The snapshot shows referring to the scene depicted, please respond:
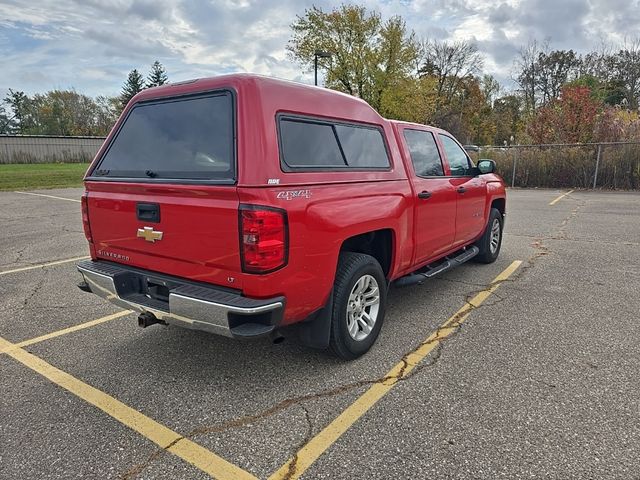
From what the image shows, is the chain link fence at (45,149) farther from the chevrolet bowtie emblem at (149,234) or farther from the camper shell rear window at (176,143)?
the chevrolet bowtie emblem at (149,234)

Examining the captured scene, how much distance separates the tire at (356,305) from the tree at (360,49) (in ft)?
115

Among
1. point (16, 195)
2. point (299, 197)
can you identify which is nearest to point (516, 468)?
point (299, 197)

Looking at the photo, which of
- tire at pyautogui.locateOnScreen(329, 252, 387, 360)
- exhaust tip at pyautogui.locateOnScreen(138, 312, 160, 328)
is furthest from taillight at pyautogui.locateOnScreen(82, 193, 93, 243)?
tire at pyautogui.locateOnScreen(329, 252, 387, 360)

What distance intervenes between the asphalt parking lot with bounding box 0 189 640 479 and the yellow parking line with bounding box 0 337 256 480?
0.01 m

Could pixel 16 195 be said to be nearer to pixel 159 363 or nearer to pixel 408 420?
pixel 159 363

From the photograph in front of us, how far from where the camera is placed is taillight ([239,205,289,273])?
8.36 ft

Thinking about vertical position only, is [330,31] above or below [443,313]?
above

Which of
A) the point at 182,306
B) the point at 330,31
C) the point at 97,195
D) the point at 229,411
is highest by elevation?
the point at 330,31

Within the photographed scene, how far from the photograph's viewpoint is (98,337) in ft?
12.8

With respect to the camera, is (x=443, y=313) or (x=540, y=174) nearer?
(x=443, y=313)

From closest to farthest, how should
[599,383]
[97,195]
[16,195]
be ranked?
[599,383], [97,195], [16,195]

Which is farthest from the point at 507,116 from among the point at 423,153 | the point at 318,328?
the point at 318,328

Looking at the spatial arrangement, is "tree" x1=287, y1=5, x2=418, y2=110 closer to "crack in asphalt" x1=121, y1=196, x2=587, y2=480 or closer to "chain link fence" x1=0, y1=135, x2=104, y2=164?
"chain link fence" x1=0, y1=135, x2=104, y2=164

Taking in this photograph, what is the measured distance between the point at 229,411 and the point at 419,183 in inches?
103
